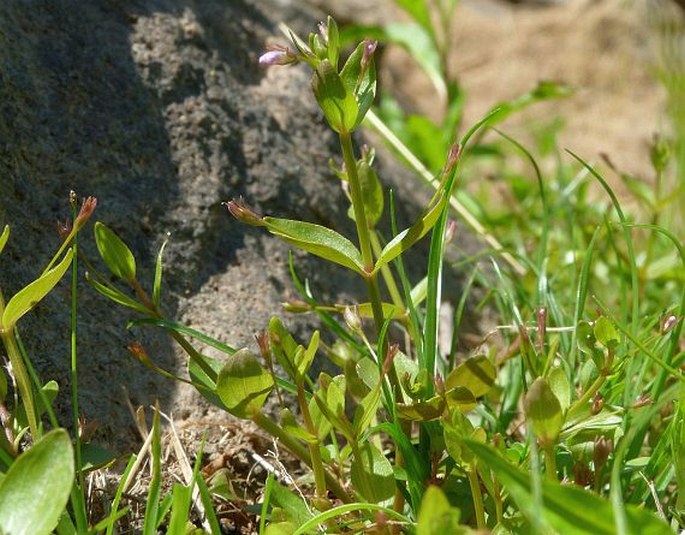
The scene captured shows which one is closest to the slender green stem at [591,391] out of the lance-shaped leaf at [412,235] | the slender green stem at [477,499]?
the slender green stem at [477,499]

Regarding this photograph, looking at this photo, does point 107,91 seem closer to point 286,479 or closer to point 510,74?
point 286,479

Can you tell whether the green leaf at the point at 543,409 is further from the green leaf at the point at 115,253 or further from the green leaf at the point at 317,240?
the green leaf at the point at 115,253

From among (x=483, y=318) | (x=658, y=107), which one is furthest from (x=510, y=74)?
(x=483, y=318)

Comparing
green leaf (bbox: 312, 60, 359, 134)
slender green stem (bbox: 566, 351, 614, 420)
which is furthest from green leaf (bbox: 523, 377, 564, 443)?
green leaf (bbox: 312, 60, 359, 134)

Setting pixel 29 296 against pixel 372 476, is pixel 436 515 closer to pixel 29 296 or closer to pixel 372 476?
pixel 372 476

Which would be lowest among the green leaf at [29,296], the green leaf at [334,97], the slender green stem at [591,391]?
the slender green stem at [591,391]

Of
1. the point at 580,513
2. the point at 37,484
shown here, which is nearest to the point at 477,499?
the point at 580,513
